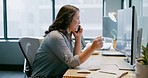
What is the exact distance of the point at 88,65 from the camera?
1.77 meters

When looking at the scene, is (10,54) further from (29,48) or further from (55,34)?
(55,34)

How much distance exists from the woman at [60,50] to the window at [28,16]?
3117mm

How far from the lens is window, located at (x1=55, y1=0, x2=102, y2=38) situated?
4914 millimetres

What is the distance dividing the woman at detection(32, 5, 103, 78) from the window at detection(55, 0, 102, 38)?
300 centimetres

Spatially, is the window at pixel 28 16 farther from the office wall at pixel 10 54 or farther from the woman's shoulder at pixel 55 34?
the woman's shoulder at pixel 55 34

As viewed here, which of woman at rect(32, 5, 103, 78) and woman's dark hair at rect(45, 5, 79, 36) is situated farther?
woman's dark hair at rect(45, 5, 79, 36)

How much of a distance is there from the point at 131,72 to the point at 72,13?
69 centimetres

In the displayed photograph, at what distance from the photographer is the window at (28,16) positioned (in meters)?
4.97

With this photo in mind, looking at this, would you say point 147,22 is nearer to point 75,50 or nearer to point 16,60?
point 75,50

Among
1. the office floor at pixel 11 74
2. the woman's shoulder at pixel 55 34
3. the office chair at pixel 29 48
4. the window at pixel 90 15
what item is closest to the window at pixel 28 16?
the window at pixel 90 15

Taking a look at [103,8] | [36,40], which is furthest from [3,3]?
[36,40]

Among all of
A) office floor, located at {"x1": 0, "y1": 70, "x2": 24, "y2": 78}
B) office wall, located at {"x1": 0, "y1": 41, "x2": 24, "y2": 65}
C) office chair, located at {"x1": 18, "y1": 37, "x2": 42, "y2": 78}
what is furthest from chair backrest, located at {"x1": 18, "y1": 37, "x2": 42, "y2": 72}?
office wall, located at {"x1": 0, "y1": 41, "x2": 24, "y2": 65}

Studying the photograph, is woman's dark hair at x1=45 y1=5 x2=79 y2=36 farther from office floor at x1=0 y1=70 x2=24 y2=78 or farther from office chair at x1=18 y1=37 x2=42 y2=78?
office floor at x1=0 y1=70 x2=24 y2=78

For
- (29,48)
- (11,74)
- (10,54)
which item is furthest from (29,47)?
(10,54)
